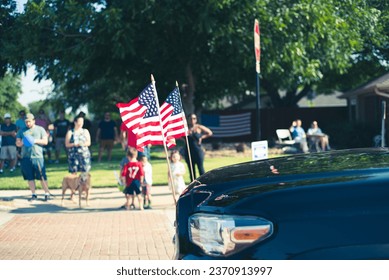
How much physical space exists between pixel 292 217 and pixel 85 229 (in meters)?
6.79

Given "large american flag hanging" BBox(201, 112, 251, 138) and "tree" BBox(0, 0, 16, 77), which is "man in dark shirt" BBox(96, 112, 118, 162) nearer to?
"tree" BBox(0, 0, 16, 77)

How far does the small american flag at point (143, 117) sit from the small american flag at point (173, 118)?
616mm

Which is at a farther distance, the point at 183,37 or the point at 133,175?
the point at 183,37

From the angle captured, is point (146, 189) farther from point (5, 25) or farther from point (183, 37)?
point (183, 37)

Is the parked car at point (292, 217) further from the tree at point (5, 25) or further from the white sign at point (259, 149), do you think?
the tree at point (5, 25)

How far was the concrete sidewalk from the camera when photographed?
754 cm

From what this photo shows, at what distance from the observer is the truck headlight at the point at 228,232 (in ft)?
9.91

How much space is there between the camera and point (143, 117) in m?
9.48

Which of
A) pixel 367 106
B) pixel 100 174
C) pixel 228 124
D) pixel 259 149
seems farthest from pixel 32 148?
pixel 228 124

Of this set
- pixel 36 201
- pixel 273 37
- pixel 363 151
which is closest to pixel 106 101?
pixel 273 37

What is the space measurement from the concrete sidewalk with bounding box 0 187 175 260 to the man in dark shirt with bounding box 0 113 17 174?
365cm

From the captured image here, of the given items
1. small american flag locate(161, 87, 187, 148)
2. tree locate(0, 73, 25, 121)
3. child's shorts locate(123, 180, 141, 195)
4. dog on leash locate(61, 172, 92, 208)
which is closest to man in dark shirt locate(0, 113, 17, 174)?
dog on leash locate(61, 172, 92, 208)

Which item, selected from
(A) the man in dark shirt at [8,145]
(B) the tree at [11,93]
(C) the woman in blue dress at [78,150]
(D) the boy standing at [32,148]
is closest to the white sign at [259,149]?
(C) the woman in blue dress at [78,150]

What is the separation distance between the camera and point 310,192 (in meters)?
3.05
